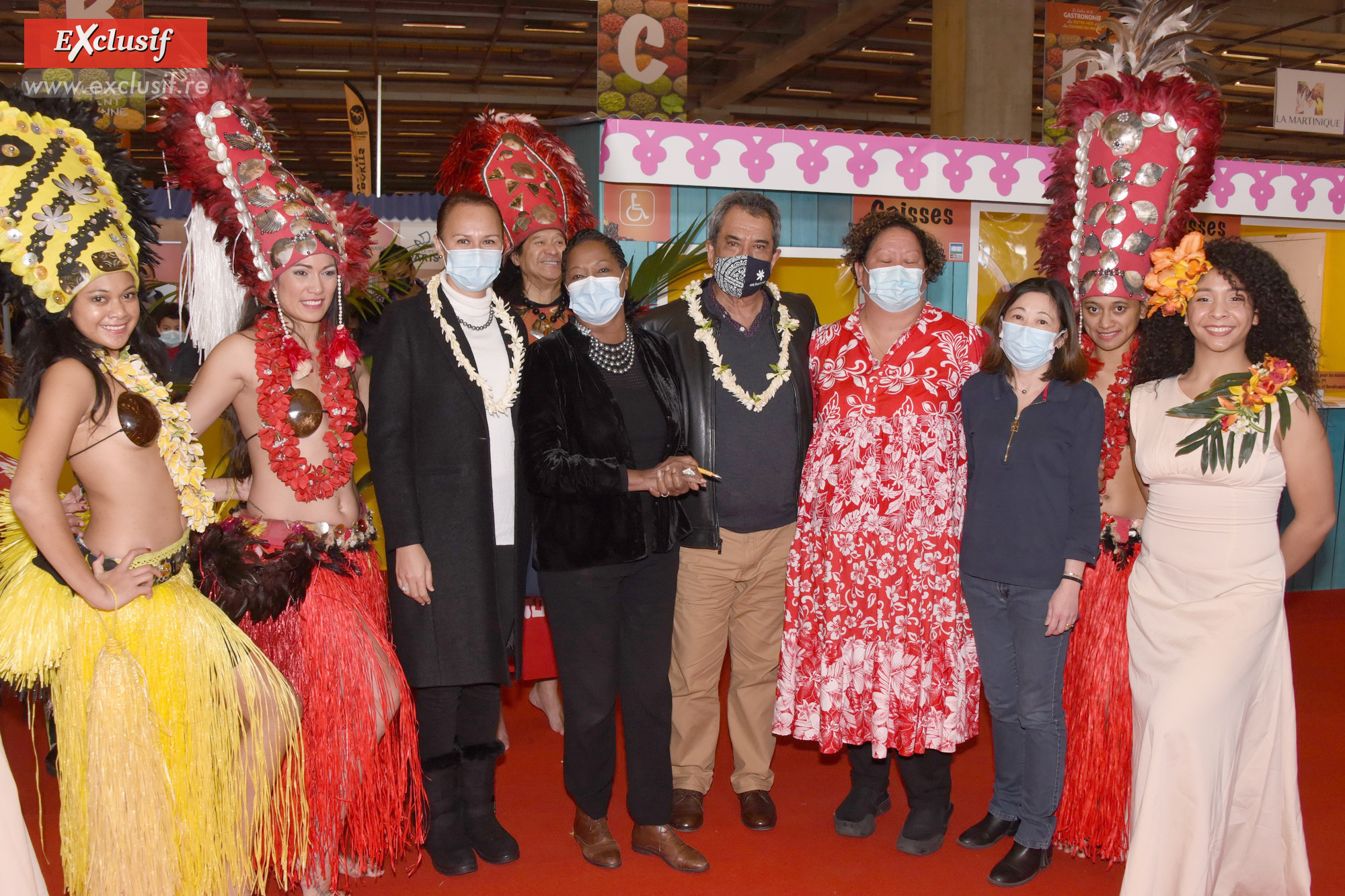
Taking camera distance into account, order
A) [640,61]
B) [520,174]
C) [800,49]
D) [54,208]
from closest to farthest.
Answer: [54,208], [520,174], [640,61], [800,49]

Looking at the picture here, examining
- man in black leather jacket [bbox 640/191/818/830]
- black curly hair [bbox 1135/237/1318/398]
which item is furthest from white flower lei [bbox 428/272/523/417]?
black curly hair [bbox 1135/237/1318/398]

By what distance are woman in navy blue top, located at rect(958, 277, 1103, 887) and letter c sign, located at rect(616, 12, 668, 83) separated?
4706mm

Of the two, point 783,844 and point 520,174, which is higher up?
point 520,174

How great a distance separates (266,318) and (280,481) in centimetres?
40

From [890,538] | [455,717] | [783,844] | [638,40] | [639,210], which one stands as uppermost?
[638,40]

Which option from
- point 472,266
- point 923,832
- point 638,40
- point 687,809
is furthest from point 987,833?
point 638,40

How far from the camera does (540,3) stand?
10.5 metres

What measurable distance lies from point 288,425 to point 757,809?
175 centimetres

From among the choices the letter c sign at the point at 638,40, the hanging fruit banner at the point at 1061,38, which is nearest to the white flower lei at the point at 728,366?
the letter c sign at the point at 638,40

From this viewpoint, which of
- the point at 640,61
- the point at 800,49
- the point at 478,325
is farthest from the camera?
the point at 800,49

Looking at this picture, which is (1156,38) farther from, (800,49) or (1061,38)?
(800,49)

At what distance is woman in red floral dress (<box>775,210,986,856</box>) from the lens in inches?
108

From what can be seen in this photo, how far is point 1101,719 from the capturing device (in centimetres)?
278

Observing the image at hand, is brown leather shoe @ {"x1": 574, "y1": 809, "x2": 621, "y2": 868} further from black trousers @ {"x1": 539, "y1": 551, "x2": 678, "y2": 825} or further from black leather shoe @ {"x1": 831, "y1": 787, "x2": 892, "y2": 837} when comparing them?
black leather shoe @ {"x1": 831, "y1": 787, "x2": 892, "y2": 837}
